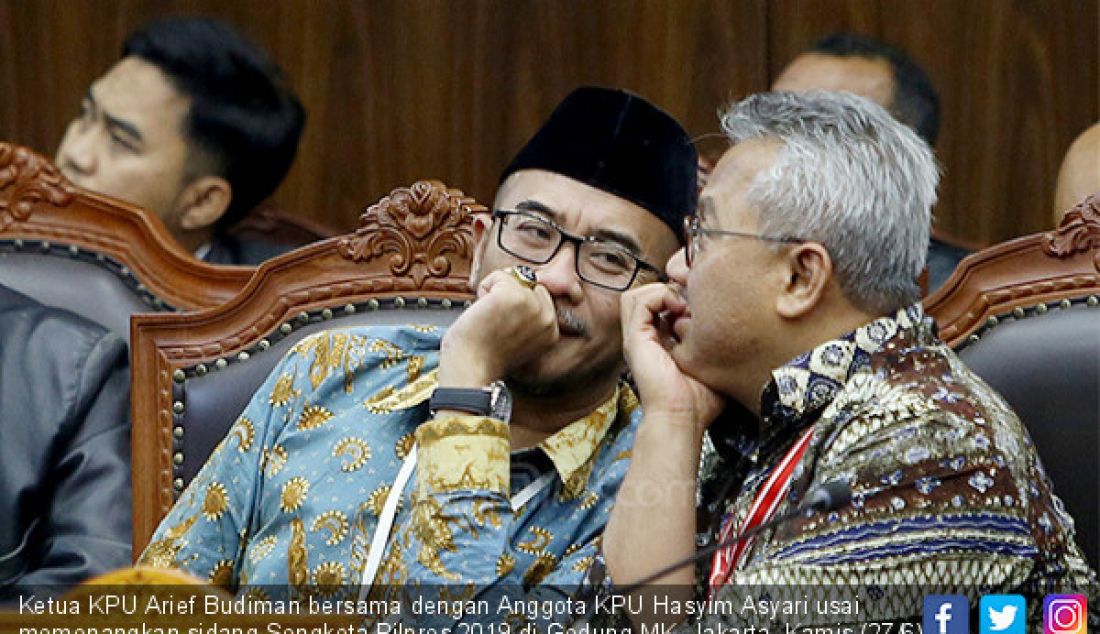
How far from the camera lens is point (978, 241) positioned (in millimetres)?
4344

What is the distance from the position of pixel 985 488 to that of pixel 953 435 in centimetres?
6

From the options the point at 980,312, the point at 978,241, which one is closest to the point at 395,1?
the point at 978,241

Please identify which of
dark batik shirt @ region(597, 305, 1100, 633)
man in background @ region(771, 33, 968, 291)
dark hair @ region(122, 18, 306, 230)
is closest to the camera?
dark batik shirt @ region(597, 305, 1100, 633)

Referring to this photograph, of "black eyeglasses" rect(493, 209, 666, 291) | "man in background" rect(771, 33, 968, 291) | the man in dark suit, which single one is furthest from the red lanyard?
"man in background" rect(771, 33, 968, 291)

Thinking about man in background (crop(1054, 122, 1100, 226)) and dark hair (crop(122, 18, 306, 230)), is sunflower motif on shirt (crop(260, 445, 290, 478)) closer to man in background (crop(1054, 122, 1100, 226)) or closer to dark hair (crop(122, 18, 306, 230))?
man in background (crop(1054, 122, 1100, 226))

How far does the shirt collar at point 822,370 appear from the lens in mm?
1930

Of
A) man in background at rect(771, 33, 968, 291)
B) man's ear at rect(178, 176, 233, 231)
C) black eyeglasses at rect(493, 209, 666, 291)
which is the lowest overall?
black eyeglasses at rect(493, 209, 666, 291)

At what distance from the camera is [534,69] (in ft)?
14.6

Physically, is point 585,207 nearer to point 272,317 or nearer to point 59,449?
point 272,317

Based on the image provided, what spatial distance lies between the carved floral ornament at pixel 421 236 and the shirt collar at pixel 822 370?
0.74 metres

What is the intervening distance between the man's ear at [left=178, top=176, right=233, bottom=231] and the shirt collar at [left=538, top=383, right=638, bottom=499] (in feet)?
5.83

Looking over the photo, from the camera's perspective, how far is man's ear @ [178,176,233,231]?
393cm

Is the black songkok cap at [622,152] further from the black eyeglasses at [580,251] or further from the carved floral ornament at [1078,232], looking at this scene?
the carved floral ornament at [1078,232]

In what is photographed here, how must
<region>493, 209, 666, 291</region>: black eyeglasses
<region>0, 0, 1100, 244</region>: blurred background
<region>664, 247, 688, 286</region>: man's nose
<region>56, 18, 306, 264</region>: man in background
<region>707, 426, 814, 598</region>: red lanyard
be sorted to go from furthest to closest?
<region>0, 0, 1100, 244</region>: blurred background < <region>56, 18, 306, 264</region>: man in background < <region>493, 209, 666, 291</region>: black eyeglasses < <region>664, 247, 688, 286</region>: man's nose < <region>707, 426, 814, 598</region>: red lanyard
